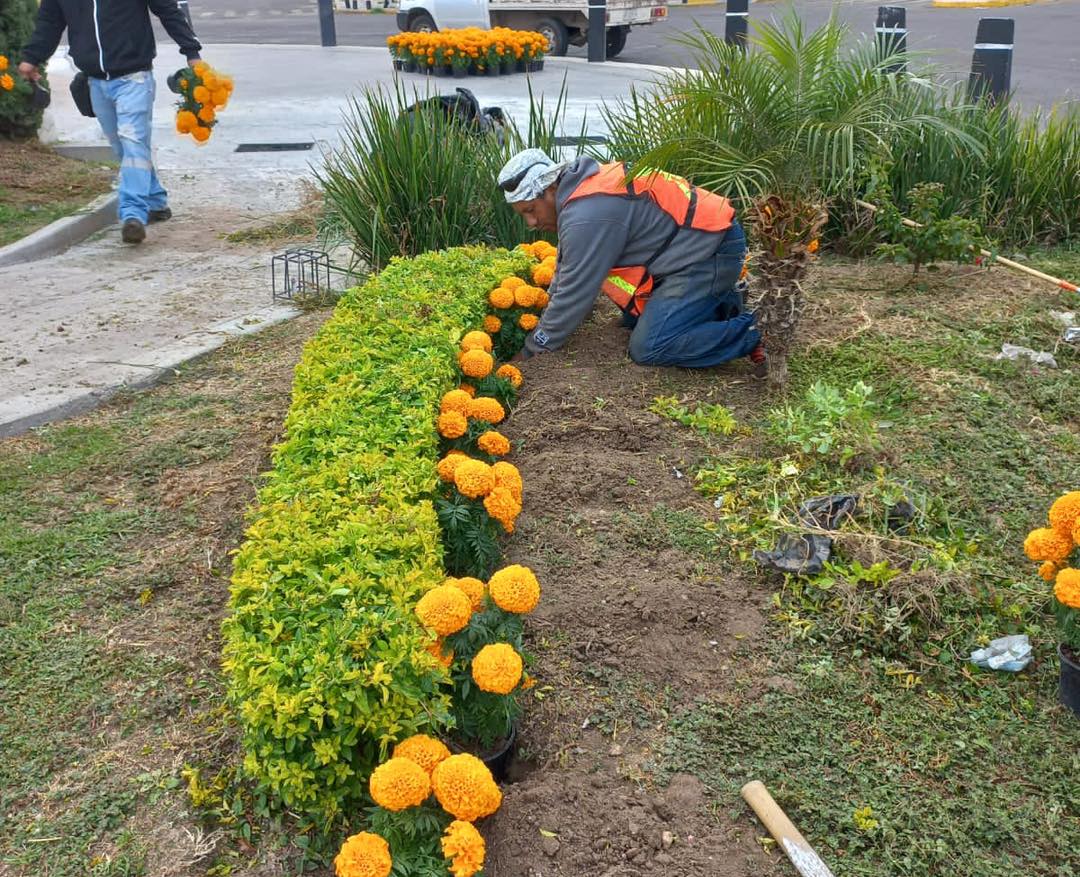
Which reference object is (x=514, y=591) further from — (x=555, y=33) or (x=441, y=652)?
(x=555, y=33)

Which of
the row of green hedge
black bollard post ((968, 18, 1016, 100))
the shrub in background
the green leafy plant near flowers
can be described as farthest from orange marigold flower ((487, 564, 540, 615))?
the shrub in background

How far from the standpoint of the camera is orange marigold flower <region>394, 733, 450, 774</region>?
213 centimetres

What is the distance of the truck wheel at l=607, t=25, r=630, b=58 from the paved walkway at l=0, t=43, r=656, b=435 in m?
5.07

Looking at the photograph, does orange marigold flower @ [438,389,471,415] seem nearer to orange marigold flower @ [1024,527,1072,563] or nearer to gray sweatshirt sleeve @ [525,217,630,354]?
gray sweatshirt sleeve @ [525,217,630,354]

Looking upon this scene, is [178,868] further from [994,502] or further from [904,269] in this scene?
[904,269]

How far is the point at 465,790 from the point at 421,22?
62.7 ft

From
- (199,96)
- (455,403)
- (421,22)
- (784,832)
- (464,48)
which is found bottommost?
(784,832)

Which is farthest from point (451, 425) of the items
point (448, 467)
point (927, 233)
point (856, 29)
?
point (856, 29)

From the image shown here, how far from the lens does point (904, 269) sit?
19.6 ft

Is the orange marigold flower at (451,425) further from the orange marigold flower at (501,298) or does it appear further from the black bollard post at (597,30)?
the black bollard post at (597,30)

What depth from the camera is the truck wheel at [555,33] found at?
1828 centimetres

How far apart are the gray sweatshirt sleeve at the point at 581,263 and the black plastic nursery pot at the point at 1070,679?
251cm

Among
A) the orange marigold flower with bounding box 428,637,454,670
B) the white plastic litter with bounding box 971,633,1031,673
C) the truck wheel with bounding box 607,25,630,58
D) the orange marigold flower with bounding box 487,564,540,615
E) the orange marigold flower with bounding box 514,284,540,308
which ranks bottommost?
the white plastic litter with bounding box 971,633,1031,673

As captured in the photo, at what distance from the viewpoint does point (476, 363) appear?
12.9 ft
